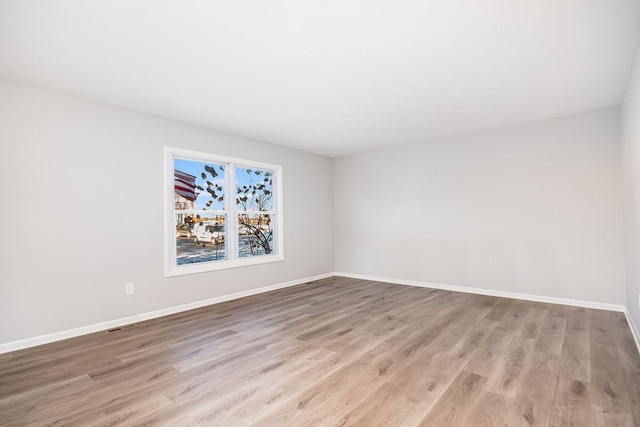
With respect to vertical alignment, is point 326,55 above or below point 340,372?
above

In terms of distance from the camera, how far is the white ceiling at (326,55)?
79.2 inches

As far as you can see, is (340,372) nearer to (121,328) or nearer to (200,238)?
(121,328)

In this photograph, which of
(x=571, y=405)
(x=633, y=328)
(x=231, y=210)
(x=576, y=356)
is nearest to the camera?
(x=571, y=405)

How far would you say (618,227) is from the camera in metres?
3.72

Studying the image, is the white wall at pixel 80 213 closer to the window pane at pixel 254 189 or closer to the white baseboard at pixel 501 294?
the window pane at pixel 254 189

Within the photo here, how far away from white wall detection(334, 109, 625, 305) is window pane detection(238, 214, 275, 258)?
1775mm

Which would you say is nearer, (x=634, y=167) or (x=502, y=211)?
(x=634, y=167)

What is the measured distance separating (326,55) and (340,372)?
2.52 metres

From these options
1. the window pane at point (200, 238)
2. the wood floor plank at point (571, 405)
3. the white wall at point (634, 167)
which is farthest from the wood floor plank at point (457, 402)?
the window pane at point (200, 238)

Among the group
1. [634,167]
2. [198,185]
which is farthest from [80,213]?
[634,167]

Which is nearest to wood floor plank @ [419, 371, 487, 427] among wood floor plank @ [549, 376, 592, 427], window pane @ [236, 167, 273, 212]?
wood floor plank @ [549, 376, 592, 427]

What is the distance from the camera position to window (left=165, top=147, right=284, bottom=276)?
4.14m

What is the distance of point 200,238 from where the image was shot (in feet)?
14.6

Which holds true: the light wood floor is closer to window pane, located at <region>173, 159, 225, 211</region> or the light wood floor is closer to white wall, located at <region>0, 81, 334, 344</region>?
white wall, located at <region>0, 81, 334, 344</region>
